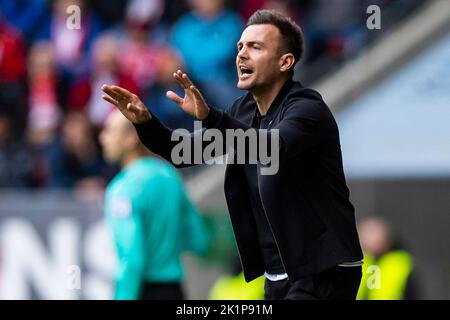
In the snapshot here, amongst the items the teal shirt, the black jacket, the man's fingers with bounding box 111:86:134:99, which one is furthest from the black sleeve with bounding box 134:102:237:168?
the teal shirt

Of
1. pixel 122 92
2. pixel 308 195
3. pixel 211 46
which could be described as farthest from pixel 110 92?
pixel 211 46

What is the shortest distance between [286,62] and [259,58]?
127mm

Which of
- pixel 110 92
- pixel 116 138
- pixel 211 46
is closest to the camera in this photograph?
pixel 110 92

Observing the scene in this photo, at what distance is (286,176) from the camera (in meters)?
4.85

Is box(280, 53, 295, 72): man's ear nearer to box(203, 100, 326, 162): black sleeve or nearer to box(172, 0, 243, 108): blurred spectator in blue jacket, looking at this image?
box(203, 100, 326, 162): black sleeve

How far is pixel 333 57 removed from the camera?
10.7 metres

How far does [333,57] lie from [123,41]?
7.28ft

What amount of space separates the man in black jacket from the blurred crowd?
530 cm

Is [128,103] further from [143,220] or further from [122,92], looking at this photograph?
[143,220]

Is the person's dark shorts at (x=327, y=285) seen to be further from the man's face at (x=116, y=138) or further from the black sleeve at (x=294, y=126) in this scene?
the man's face at (x=116, y=138)


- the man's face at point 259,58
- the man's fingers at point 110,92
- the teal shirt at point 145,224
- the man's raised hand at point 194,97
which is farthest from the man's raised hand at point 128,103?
the teal shirt at point 145,224

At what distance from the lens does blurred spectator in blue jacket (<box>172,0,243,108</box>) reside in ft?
34.3
